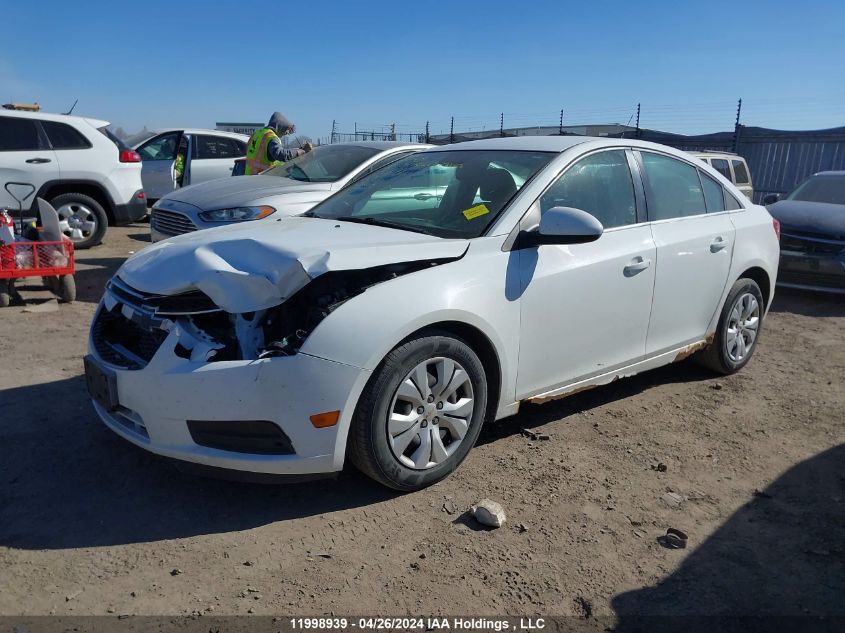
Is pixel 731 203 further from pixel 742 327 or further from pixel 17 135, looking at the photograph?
pixel 17 135

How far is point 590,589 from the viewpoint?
2662 millimetres

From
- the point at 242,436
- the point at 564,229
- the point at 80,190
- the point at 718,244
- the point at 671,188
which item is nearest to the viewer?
the point at 242,436

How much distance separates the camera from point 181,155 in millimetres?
12477

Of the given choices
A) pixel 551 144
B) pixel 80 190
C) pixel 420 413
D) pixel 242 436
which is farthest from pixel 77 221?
pixel 420 413

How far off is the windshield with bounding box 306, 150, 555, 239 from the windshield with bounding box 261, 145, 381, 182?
2.84m

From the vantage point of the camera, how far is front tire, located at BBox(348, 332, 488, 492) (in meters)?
3.00

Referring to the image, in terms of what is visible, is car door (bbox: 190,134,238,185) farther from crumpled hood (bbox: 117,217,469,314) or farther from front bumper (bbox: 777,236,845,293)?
crumpled hood (bbox: 117,217,469,314)

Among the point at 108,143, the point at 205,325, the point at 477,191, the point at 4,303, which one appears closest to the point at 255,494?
the point at 205,325

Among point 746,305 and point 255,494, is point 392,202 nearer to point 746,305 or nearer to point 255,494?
point 255,494

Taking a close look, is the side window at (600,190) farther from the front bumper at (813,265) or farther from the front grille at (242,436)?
the front bumper at (813,265)

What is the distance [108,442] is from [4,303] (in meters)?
3.63

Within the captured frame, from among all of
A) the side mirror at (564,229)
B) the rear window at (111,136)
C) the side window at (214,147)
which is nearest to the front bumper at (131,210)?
the rear window at (111,136)

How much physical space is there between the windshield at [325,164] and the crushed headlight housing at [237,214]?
86 cm

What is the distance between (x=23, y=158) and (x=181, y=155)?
12.2ft
